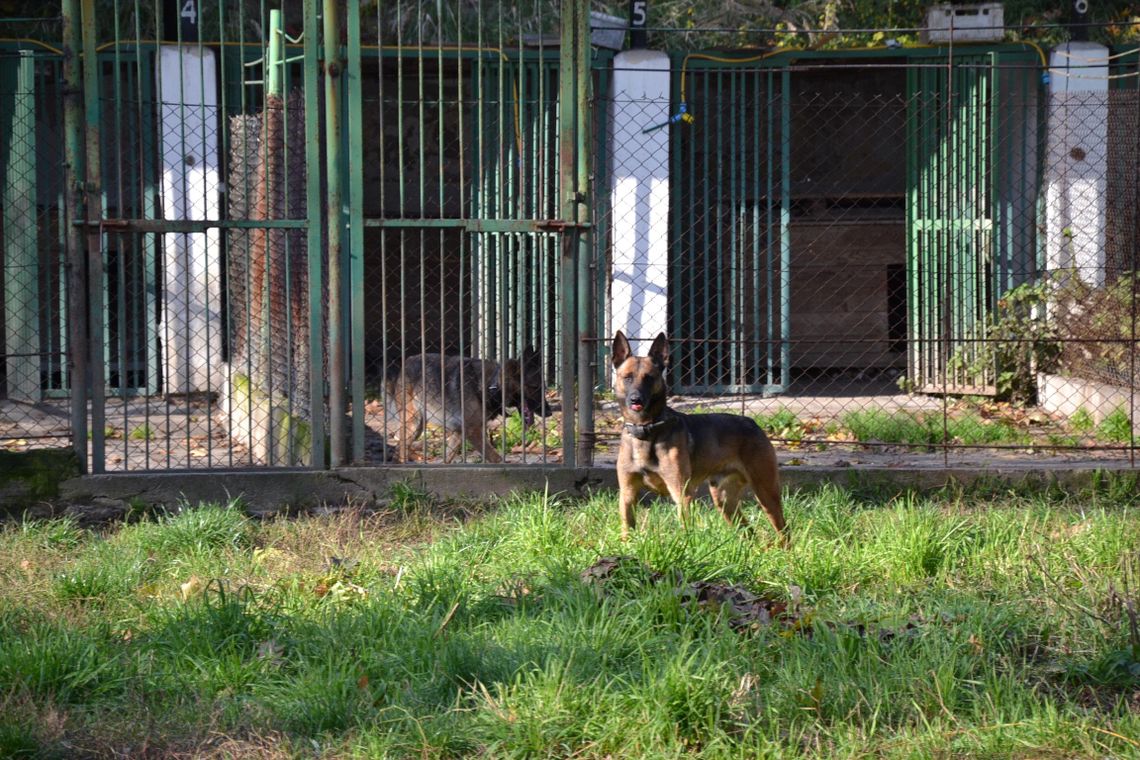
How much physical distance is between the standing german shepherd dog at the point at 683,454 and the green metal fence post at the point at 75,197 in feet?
9.99

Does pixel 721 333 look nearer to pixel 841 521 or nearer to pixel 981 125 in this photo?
pixel 981 125

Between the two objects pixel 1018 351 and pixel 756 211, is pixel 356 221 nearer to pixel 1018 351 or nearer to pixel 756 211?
pixel 756 211

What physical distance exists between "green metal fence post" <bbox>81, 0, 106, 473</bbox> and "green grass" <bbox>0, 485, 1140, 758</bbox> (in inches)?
39.2

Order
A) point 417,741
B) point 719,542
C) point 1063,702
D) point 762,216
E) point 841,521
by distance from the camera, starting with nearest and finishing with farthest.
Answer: point 417,741, point 1063,702, point 719,542, point 841,521, point 762,216

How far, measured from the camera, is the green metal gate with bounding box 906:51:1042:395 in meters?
12.1

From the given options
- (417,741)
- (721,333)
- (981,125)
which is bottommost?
(417,741)

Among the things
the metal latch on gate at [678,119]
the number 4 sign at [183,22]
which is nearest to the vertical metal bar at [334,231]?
the number 4 sign at [183,22]

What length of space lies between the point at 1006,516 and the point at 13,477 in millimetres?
5418

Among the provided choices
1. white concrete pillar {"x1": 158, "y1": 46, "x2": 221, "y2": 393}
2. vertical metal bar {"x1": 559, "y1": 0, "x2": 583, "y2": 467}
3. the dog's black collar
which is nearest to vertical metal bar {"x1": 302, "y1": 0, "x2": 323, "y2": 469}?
vertical metal bar {"x1": 559, "y1": 0, "x2": 583, "y2": 467}

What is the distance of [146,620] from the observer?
5.17m

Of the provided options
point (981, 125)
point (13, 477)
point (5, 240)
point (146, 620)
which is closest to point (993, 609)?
point (146, 620)

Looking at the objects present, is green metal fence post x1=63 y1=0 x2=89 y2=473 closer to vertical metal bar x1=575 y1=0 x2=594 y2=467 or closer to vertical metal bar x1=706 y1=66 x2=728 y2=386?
vertical metal bar x1=575 y1=0 x2=594 y2=467

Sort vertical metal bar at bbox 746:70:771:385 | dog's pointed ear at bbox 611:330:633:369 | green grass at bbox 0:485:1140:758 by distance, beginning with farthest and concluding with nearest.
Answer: vertical metal bar at bbox 746:70:771:385
dog's pointed ear at bbox 611:330:633:369
green grass at bbox 0:485:1140:758

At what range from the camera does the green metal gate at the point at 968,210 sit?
12109 millimetres
